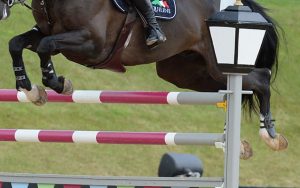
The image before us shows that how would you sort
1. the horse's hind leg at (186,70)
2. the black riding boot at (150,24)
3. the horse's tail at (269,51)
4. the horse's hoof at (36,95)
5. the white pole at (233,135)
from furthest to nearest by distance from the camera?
the horse's tail at (269,51)
the horse's hind leg at (186,70)
the black riding boot at (150,24)
the horse's hoof at (36,95)
the white pole at (233,135)

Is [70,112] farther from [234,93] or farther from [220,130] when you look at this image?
[234,93]

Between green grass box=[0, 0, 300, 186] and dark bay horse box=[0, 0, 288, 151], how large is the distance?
237 cm

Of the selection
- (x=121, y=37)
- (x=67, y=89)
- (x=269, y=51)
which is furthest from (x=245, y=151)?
(x=269, y=51)

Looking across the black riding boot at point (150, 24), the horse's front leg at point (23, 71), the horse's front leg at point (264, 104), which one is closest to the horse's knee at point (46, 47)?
the horse's front leg at point (23, 71)

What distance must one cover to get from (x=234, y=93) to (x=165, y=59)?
2.45 m

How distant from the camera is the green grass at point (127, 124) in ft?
36.8

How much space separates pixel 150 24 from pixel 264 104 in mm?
1322

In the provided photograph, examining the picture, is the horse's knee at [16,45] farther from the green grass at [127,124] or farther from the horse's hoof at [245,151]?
the green grass at [127,124]

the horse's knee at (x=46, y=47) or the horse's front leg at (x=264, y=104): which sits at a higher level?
the horse's knee at (x=46, y=47)

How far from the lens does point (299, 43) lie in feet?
51.8

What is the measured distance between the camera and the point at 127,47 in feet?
22.4

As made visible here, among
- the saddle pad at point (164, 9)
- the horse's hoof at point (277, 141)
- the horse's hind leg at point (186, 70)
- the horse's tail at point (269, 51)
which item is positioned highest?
the saddle pad at point (164, 9)

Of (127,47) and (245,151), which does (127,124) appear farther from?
(245,151)

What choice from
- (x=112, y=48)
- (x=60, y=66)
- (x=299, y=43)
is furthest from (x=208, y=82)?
(x=299, y=43)
